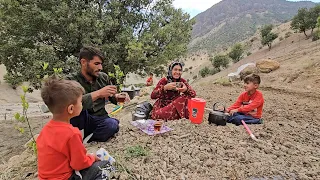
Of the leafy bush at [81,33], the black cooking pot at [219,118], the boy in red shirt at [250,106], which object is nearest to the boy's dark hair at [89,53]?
the black cooking pot at [219,118]

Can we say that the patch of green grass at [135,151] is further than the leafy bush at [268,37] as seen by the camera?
No

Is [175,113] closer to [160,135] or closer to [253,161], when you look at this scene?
[160,135]

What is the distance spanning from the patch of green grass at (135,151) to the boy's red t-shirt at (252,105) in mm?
2064

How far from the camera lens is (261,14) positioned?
69.4 meters

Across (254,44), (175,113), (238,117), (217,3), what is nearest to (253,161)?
(238,117)

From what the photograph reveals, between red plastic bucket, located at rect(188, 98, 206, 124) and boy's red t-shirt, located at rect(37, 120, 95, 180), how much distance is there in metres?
2.13

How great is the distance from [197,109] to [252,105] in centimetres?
100

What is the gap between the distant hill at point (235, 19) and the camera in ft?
178

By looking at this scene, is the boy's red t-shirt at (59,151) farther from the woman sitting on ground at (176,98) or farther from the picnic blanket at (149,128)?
the woman sitting on ground at (176,98)

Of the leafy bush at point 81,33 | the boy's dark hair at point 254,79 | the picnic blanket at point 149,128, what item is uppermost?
the leafy bush at point 81,33

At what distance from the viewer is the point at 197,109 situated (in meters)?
3.72

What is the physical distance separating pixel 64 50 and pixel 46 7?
1646 millimetres

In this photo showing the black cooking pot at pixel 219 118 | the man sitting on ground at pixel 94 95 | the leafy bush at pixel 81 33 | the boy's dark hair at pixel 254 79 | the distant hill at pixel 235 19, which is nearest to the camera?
the man sitting on ground at pixel 94 95

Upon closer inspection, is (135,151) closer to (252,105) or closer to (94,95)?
(94,95)
